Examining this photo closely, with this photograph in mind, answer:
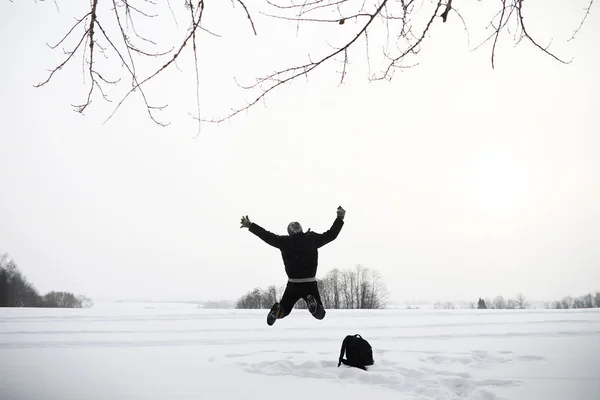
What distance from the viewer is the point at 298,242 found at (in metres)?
4.62

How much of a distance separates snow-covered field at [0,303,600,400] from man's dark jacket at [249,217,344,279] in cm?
138

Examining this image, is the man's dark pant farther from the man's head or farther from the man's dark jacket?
the man's head

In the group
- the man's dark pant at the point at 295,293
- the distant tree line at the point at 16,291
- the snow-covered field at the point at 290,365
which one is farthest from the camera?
the distant tree line at the point at 16,291

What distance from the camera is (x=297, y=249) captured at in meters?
4.59

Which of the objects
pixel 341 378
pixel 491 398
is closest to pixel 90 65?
pixel 341 378

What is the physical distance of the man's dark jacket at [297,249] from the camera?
459 centimetres

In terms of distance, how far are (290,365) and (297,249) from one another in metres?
2.23

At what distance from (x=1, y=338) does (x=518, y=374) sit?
10521 mm

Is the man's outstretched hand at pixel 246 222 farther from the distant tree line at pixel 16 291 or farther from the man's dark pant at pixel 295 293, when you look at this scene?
the distant tree line at pixel 16 291

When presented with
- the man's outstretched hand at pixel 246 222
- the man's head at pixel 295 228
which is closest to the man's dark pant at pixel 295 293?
the man's head at pixel 295 228

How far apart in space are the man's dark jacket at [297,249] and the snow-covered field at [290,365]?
138 cm

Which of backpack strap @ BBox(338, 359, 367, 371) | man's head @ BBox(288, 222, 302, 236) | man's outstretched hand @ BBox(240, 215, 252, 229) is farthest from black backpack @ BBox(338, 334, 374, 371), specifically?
man's outstretched hand @ BBox(240, 215, 252, 229)

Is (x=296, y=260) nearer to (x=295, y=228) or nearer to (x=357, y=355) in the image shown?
(x=295, y=228)

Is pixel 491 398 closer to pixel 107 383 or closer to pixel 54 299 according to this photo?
pixel 107 383
